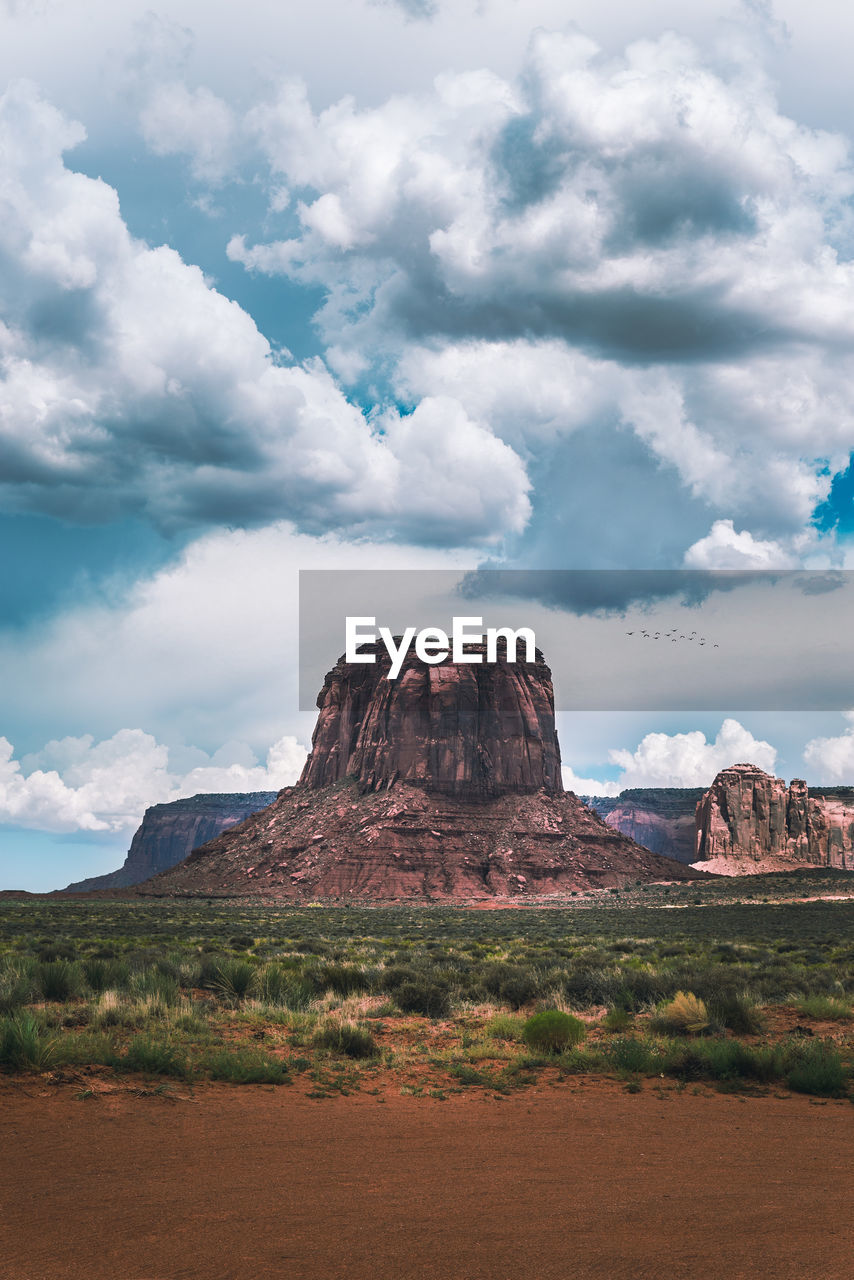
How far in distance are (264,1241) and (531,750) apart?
114710mm

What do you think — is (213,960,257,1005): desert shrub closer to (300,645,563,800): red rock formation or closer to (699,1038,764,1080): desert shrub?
(699,1038,764,1080): desert shrub

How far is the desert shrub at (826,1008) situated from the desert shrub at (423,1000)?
22.0 feet

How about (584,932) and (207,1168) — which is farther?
(584,932)

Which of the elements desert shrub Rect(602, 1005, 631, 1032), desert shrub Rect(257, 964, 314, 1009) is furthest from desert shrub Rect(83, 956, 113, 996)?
desert shrub Rect(602, 1005, 631, 1032)

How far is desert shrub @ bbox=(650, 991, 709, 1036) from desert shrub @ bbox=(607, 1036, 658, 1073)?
142cm

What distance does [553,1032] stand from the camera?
1374cm

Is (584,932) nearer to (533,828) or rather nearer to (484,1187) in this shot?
(484,1187)

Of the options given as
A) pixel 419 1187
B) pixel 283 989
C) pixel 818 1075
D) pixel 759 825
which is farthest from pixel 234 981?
pixel 759 825

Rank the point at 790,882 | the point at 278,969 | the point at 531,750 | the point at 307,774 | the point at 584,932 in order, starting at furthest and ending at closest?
the point at 307,774, the point at 531,750, the point at 790,882, the point at 584,932, the point at 278,969

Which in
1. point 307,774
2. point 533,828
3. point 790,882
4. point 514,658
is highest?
point 514,658

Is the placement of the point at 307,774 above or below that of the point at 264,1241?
above

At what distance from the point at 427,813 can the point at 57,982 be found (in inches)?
3541

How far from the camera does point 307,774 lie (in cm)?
13025

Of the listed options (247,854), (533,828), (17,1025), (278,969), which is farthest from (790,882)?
(17,1025)
